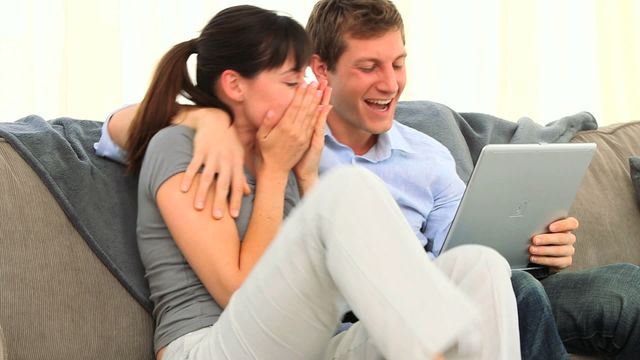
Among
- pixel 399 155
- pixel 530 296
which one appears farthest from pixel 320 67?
pixel 530 296

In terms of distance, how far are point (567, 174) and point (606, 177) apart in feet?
2.28

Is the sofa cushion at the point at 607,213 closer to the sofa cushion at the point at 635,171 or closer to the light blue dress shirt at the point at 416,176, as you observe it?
the sofa cushion at the point at 635,171

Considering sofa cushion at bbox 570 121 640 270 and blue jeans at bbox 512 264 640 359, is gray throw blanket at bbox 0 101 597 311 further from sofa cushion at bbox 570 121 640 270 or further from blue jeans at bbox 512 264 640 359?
sofa cushion at bbox 570 121 640 270

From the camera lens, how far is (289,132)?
1831mm

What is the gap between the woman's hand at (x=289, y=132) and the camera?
182 centimetres

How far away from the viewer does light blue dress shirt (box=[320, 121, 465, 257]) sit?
2.14 meters

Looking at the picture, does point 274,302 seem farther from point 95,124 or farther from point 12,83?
point 12,83

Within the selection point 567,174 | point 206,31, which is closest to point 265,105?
point 206,31

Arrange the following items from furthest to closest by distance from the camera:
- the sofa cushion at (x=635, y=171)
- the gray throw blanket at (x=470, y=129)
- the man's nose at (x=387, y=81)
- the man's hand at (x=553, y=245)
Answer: the sofa cushion at (x=635, y=171)
the gray throw blanket at (x=470, y=129)
the man's nose at (x=387, y=81)
the man's hand at (x=553, y=245)

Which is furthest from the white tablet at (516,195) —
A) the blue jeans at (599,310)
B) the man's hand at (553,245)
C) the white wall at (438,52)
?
the white wall at (438,52)

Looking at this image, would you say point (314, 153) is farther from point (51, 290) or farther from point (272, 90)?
point (51, 290)

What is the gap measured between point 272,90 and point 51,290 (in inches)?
20.1

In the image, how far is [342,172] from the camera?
54.3 inches

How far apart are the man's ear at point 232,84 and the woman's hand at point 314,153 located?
145mm
